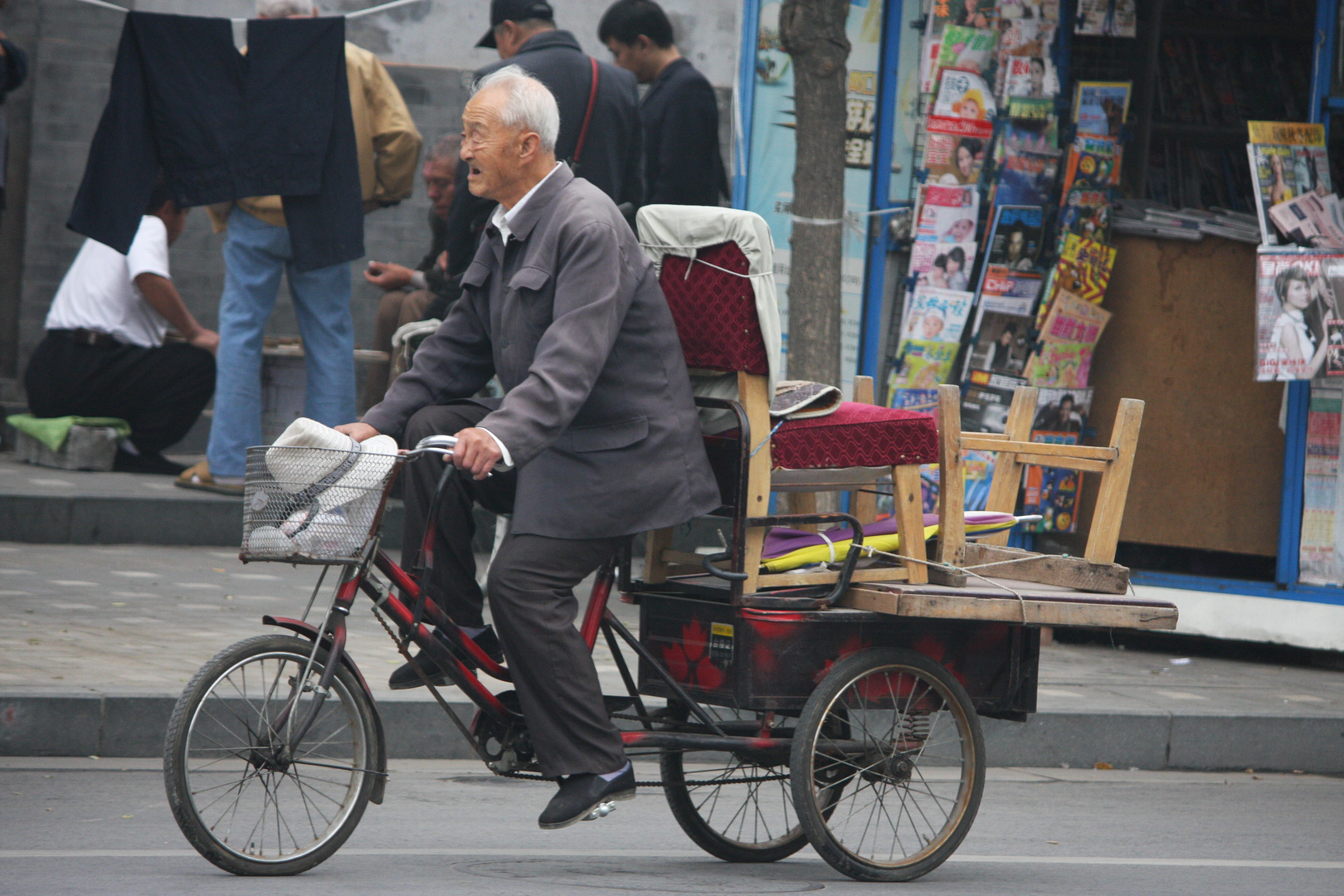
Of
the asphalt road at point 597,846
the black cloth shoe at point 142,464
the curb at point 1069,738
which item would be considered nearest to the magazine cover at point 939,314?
the curb at point 1069,738

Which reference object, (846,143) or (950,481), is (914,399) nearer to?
(846,143)

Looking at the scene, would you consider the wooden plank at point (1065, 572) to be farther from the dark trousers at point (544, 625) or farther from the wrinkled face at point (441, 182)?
the wrinkled face at point (441, 182)

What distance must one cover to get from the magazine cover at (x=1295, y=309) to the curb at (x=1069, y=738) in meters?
1.57

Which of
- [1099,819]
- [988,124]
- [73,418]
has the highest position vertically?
[988,124]

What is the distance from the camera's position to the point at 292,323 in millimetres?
11062

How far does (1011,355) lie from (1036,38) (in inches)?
57.7

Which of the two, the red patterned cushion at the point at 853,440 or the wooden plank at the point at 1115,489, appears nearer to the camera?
the red patterned cushion at the point at 853,440

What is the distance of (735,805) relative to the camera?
4.83 meters

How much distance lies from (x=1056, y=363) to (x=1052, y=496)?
634 millimetres

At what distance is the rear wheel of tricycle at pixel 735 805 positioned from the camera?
4.53m

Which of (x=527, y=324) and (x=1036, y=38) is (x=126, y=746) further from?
(x=1036, y=38)

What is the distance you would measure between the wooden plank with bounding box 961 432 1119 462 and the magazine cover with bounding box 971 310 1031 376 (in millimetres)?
3334

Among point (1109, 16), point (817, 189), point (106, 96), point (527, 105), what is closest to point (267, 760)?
point (527, 105)

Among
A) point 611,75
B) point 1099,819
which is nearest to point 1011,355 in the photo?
point 611,75
